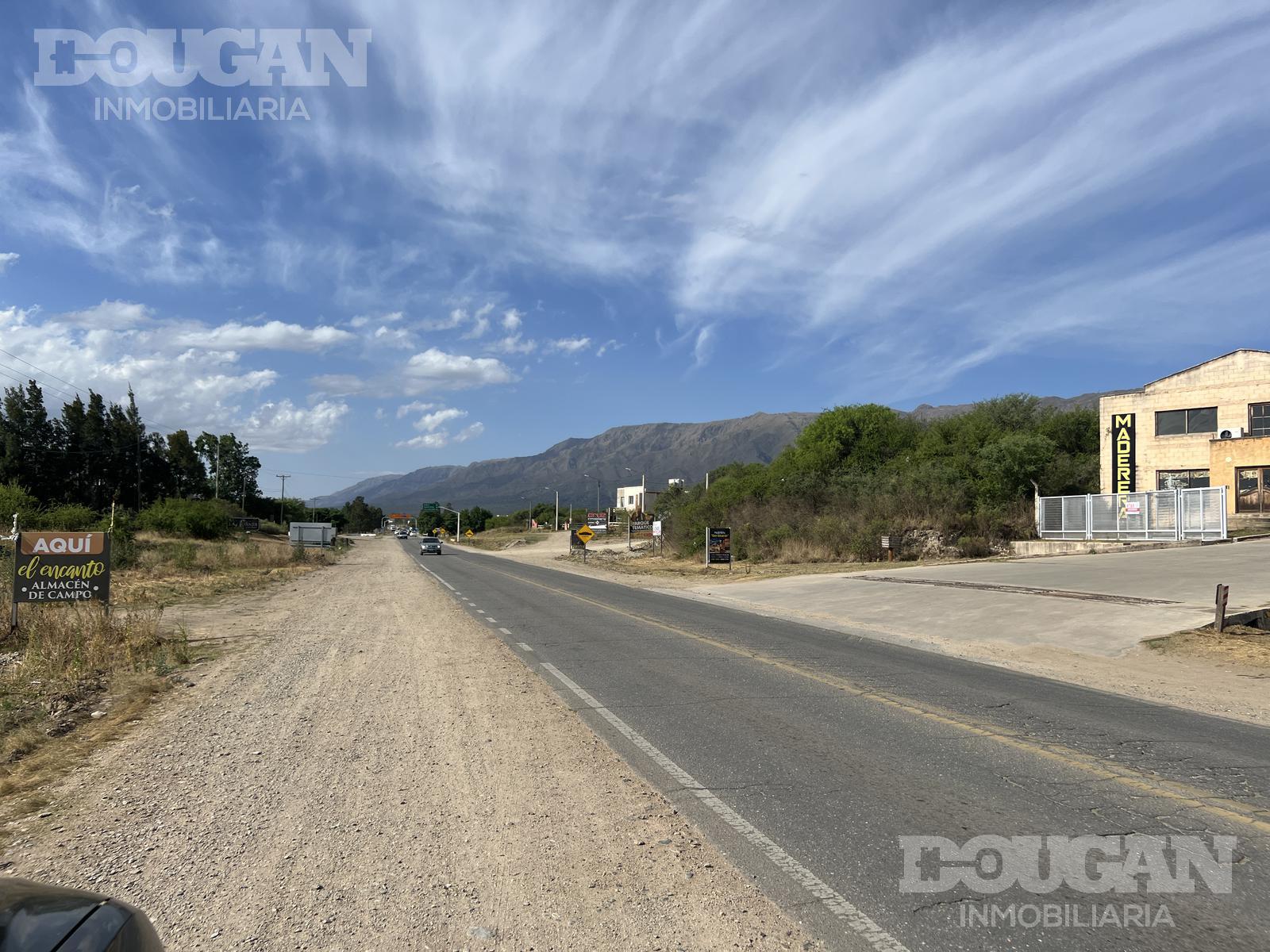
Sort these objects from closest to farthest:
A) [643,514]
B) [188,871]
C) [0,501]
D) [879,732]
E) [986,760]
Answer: [188,871], [986,760], [879,732], [0,501], [643,514]

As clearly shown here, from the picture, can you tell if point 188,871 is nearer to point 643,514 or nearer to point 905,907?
point 905,907

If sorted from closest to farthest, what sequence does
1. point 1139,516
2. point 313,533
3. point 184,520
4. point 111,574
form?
point 111,574, point 1139,516, point 184,520, point 313,533

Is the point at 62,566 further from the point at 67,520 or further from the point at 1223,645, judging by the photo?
the point at 67,520

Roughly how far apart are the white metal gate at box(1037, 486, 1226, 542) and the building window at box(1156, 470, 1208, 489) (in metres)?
12.4

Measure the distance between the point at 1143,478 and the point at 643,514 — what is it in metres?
65.2

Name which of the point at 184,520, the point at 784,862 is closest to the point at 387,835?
the point at 784,862

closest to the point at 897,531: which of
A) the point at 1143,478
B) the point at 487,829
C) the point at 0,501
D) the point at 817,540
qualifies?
the point at 817,540

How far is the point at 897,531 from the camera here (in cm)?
3978

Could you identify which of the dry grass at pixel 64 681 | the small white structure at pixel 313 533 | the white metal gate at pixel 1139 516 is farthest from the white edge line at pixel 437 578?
the white metal gate at pixel 1139 516

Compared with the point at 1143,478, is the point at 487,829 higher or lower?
lower

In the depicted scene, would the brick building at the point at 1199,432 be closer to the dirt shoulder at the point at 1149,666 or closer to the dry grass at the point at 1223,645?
the dry grass at the point at 1223,645

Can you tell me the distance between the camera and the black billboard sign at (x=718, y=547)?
3862 cm

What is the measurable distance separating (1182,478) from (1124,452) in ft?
12.5

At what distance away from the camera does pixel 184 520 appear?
177ft
